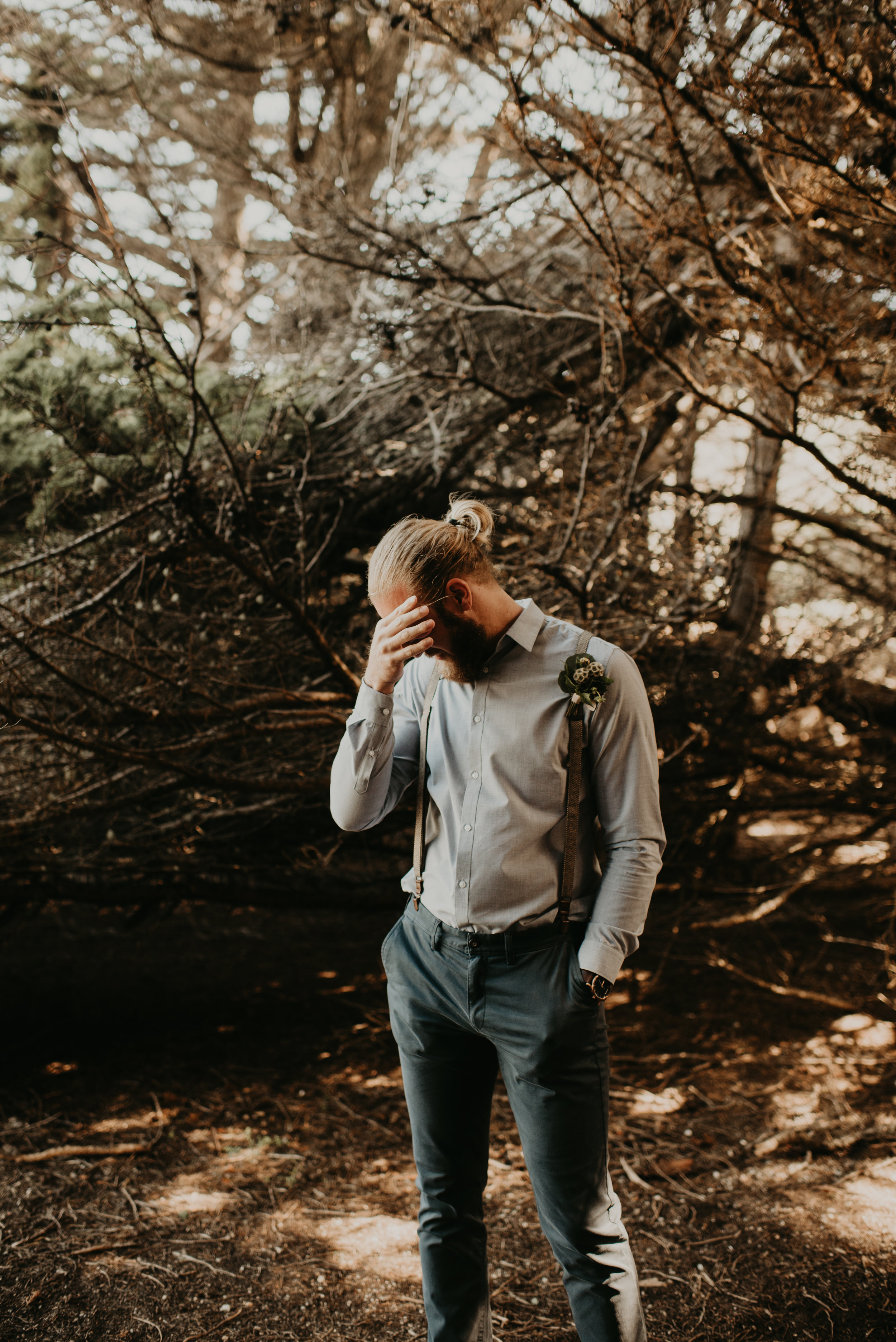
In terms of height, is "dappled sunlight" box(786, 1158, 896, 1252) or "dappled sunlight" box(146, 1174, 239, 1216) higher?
"dappled sunlight" box(146, 1174, 239, 1216)

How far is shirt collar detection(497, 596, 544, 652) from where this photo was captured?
1.90m

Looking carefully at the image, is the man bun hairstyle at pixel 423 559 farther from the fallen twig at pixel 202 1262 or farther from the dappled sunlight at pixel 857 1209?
the dappled sunlight at pixel 857 1209

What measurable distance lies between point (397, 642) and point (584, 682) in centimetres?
40

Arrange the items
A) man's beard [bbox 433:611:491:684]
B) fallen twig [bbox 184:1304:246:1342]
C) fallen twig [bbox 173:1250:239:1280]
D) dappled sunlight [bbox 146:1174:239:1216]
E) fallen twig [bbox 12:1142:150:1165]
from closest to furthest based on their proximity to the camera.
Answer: man's beard [bbox 433:611:491:684] → fallen twig [bbox 184:1304:246:1342] → fallen twig [bbox 173:1250:239:1280] → dappled sunlight [bbox 146:1174:239:1216] → fallen twig [bbox 12:1142:150:1165]

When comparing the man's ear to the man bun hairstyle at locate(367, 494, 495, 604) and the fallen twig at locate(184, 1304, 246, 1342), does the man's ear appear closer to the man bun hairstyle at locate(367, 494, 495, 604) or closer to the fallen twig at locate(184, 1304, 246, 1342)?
the man bun hairstyle at locate(367, 494, 495, 604)

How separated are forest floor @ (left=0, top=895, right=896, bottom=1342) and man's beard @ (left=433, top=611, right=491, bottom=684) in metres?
1.97

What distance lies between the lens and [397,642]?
5.80 ft

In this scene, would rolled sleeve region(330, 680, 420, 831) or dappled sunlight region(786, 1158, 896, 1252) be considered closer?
rolled sleeve region(330, 680, 420, 831)

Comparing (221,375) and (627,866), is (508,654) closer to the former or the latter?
(627,866)

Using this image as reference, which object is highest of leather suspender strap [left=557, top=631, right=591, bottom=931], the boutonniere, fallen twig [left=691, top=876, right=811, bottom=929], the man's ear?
the man's ear

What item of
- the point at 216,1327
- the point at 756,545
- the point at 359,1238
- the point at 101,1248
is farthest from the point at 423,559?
the point at 756,545

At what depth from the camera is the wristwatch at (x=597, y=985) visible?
1.75 metres

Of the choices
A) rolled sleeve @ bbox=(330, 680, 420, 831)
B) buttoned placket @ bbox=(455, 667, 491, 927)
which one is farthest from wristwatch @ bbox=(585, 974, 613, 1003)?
rolled sleeve @ bbox=(330, 680, 420, 831)

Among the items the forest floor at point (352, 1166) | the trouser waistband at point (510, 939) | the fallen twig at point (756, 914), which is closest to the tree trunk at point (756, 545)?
the fallen twig at point (756, 914)
